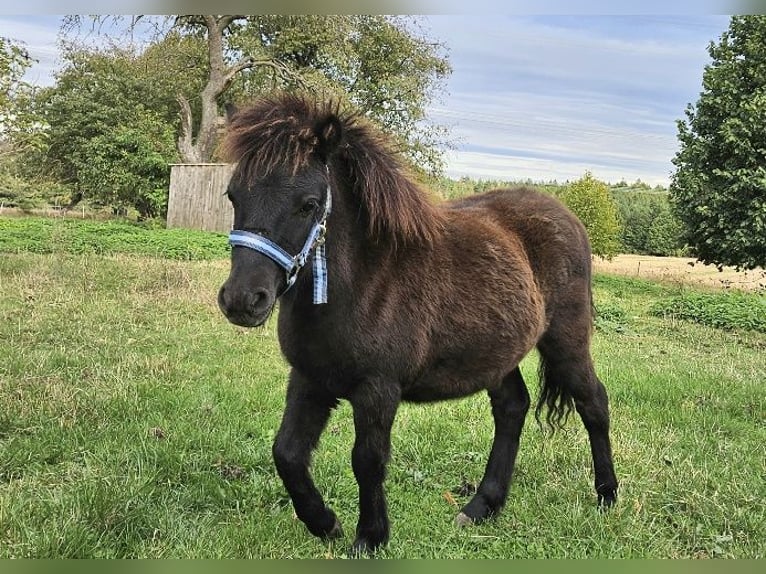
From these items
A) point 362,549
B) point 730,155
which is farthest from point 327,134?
point 730,155

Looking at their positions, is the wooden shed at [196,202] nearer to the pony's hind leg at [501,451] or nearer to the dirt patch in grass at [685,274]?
the dirt patch in grass at [685,274]

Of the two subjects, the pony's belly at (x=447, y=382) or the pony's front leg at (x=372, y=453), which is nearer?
the pony's front leg at (x=372, y=453)

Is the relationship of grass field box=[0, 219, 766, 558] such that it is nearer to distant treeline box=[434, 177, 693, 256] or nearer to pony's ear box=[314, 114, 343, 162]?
pony's ear box=[314, 114, 343, 162]

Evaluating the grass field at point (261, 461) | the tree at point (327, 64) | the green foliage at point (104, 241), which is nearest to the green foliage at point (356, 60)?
the tree at point (327, 64)

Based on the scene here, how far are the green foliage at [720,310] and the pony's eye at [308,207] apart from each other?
12672mm

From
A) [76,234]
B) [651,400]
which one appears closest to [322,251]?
[651,400]

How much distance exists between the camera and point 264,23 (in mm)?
20797

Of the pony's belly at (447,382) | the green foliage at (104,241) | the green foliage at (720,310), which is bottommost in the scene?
the green foliage at (104,241)

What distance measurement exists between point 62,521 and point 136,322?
16.2ft

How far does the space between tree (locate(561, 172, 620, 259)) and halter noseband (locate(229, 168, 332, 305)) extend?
80.3 ft

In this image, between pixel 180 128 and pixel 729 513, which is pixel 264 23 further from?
pixel 729 513

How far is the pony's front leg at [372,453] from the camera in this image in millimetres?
2877

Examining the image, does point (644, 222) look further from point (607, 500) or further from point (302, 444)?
point (302, 444)

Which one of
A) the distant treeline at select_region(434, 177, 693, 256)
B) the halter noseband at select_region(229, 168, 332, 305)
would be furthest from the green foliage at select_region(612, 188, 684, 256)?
the halter noseband at select_region(229, 168, 332, 305)
